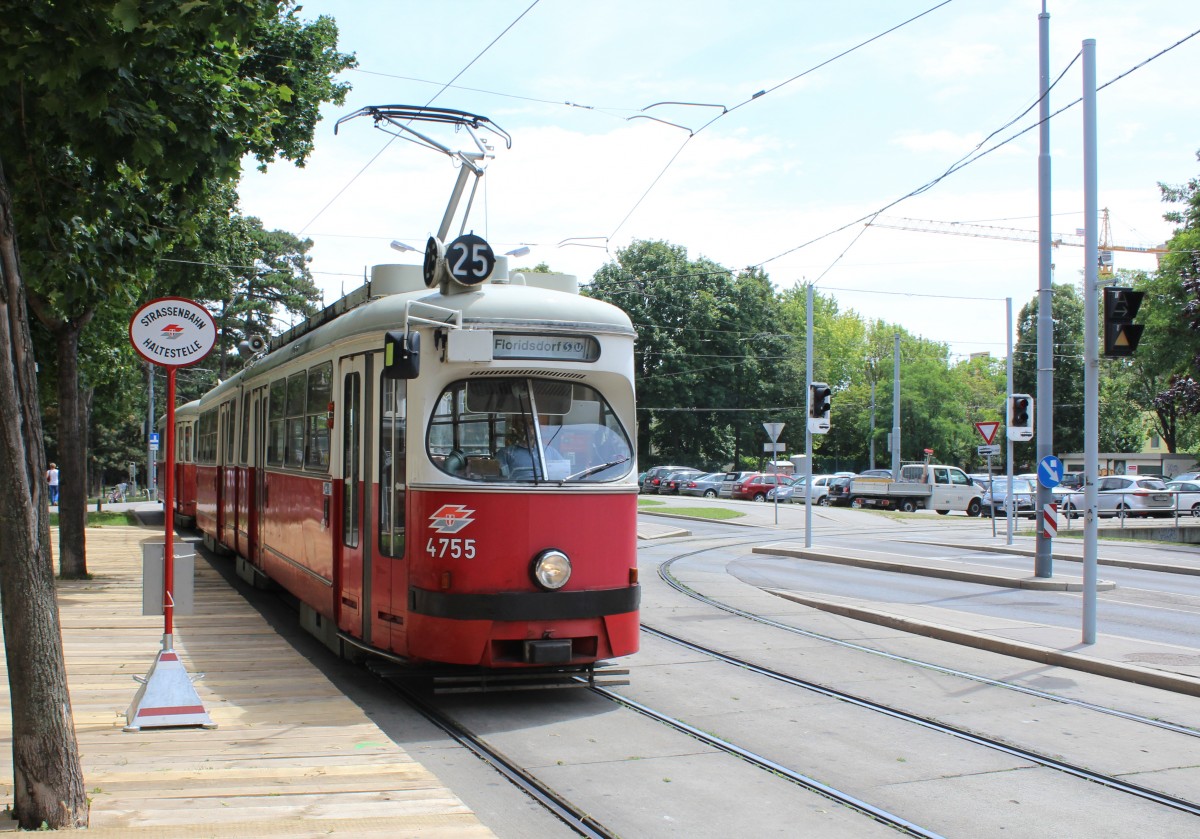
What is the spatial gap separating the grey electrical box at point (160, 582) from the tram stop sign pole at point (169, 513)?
3 centimetres

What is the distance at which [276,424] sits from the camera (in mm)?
12820

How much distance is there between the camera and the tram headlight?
27.5ft

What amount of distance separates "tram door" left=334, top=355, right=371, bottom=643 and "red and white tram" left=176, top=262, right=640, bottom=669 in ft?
0.07

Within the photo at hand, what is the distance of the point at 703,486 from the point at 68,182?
51.6m

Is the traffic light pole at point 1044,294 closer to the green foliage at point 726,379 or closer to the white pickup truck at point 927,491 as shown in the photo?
the white pickup truck at point 927,491

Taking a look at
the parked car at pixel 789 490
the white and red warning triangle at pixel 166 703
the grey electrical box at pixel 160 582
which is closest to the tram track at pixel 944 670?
the grey electrical box at pixel 160 582

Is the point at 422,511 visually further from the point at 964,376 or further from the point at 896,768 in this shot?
the point at 964,376

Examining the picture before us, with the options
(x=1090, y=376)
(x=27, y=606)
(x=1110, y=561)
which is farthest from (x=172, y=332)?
(x=1110, y=561)

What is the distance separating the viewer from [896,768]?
7180 mm

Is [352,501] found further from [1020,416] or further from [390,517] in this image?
[1020,416]

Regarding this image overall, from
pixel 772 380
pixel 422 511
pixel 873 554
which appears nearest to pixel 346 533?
pixel 422 511

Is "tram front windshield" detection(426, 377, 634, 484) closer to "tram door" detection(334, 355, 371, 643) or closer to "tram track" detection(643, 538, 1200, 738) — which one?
"tram door" detection(334, 355, 371, 643)

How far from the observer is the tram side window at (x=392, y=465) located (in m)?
8.76

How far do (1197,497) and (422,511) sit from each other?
41596mm
